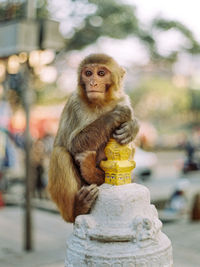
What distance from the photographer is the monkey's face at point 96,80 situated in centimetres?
211

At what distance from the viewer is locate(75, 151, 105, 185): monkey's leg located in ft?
7.06

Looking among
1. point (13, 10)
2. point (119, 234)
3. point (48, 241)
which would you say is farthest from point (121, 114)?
point (13, 10)

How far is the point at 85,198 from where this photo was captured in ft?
7.03

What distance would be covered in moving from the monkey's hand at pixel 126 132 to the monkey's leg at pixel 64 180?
33 cm

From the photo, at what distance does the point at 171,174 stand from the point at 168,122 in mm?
35276

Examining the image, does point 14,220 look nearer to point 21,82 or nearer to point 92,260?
point 21,82

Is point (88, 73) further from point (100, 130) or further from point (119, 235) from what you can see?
point (119, 235)

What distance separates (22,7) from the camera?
19.8 ft

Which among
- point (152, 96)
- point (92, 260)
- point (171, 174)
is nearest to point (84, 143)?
point (92, 260)

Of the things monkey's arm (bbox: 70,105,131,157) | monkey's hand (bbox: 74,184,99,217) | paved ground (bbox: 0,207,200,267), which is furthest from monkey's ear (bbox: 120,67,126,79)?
paved ground (bbox: 0,207,200,267)

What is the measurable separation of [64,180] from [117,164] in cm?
35

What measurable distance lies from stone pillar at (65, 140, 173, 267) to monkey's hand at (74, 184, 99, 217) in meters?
0.03

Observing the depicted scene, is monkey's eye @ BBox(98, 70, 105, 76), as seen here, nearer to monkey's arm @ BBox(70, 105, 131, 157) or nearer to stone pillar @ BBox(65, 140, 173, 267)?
monkey's arm @ BBox(70, 105, 131, 157)

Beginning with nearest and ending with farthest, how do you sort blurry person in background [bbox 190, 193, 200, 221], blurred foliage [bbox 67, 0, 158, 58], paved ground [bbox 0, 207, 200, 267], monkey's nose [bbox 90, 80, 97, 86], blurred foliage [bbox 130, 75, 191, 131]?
monkey's nose [bbox 90, 80, 97, 86]
paved ground [bbox 0, 207, 200, 267]
blurry person in background [bbox 190, 193, 200, 221]
blurred foliage [bbox 67, 0, 158, 58]
blurred foliage [bbox 130, 75, 191, 131]
